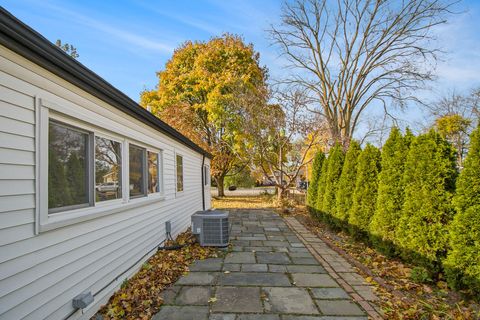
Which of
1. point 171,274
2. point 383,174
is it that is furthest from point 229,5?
point 171,274

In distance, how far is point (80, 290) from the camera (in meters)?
2.67

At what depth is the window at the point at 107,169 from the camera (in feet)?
10.7

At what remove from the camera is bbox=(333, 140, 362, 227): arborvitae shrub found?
22.2 feet

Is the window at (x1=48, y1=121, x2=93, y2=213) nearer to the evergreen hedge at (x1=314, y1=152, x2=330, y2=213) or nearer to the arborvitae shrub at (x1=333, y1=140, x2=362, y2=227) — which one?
the arborvitae shrub at (x1=333, y1=140, x2=362, y2=227)

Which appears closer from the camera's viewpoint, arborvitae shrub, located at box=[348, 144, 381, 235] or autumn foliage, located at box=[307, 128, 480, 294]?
autumn foliage, located at box=[307, 128, 480, 294]

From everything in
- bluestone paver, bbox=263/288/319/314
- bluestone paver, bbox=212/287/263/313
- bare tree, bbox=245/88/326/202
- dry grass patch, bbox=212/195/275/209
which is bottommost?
dry grass patch, bbox=212/195/275/209

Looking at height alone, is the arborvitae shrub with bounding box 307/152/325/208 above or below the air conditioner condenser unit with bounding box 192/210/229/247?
above

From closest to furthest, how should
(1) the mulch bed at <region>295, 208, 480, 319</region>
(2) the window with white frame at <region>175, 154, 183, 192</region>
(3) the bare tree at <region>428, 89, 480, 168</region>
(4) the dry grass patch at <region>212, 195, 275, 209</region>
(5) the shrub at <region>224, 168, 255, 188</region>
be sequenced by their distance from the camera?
(1) the mulch bed at <region>295, 208, 480, 319</region> < (2) the window with white frame at <region>175, 154, 183, 192</region> < (4) the dry grass patch at <region>212, 195, 275, 209</region> < (3) the bare tree at <region>428, 89, 480, 168</region> < (5) the shrub at <region>224, 168, 255, 188</region>

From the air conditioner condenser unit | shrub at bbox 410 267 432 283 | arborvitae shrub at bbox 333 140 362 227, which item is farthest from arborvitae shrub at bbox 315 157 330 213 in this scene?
shrub at bbox 410 267 432 283

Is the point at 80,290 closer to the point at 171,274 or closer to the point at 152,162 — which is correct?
the point at 171,274

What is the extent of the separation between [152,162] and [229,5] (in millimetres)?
5319

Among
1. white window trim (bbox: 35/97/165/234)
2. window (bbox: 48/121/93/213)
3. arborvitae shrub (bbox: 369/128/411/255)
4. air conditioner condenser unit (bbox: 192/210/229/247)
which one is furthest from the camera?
air conditioner condenser unit (bbox: 192/210/229/247)

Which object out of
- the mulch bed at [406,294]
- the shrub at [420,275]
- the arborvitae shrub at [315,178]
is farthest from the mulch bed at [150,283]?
the arborvitae shrub at [315,178]

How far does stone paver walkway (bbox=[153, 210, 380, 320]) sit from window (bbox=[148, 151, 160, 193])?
5.56 feet
